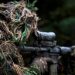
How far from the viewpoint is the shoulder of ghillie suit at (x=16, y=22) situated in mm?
4793

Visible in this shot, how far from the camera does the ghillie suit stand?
4.63m

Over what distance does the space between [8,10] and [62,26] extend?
19.7 ft

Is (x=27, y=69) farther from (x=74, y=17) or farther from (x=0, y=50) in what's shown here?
(x=74, y=17)

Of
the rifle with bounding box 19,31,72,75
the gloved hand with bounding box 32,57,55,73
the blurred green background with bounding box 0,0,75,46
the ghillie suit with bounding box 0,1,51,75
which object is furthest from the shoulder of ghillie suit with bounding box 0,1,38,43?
the blurred green background with bounding box 0,0,75,46

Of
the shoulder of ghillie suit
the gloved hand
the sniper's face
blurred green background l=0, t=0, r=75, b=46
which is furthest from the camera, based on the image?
blurred green background l=0, t=0, r=75, b=46

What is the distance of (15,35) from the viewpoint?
4.82 meters

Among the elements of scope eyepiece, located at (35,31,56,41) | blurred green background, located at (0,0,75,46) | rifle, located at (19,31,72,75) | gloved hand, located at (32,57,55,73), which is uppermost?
scope eyepiece, located at (35,31,56,41)

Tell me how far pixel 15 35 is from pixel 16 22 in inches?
7.0

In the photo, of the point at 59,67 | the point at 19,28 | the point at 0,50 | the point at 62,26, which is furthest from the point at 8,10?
the point at 62,26

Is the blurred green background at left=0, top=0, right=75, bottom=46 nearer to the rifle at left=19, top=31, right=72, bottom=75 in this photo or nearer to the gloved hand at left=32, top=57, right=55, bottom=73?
the rifle at left=19, top=31, right=72, bottom=75

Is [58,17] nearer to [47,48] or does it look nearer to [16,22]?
[47,48]

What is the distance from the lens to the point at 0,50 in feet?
15.1

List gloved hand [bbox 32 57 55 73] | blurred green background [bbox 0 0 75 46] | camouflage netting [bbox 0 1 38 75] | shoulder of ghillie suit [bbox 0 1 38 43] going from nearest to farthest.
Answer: camouflage netting [bbox 0 1 38 75] < shoulder of ghillie suit [bbox 0 1 38 43] < gloved hand [bbox 32 57 55 73] < blurred green background [bbox 0 0 75 46]

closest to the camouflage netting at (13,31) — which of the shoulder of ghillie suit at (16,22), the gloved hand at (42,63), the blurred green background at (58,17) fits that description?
the shoulder of ghillie suit at (16,22)
